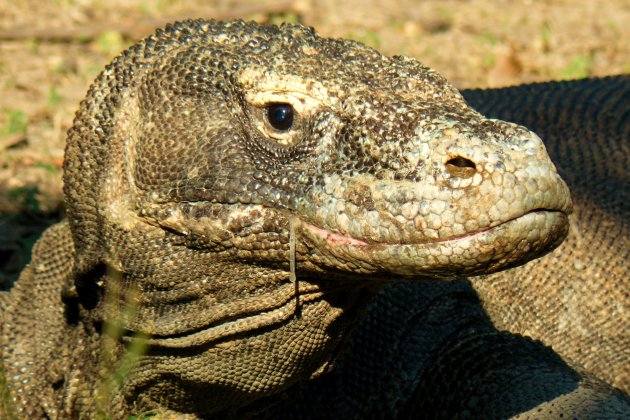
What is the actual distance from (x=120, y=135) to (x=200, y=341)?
0.74m

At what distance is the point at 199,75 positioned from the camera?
341 centimetres

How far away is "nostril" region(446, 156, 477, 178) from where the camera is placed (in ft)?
9.27

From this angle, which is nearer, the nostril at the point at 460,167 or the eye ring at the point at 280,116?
the nostril at the point at 460,167

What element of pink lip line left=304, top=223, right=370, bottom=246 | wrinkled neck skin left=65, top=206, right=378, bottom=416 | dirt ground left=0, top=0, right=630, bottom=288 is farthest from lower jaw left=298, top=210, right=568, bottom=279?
dirt ground left=0, top=0, right=630, bottom=288

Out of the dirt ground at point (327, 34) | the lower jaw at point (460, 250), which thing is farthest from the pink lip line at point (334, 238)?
the dirt ground at point (327, 34)

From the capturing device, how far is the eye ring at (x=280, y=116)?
3223mm

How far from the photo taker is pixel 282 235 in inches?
124

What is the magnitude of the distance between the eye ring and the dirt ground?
3547mm

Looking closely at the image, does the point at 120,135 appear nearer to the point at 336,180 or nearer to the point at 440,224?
the point at 336,180

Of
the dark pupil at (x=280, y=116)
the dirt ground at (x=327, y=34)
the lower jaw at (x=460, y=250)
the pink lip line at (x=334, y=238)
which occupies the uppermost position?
the dirt ground at (x=327, y=34)

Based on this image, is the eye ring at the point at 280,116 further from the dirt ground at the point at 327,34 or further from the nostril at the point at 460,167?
the dirt ground at the point at 327,34

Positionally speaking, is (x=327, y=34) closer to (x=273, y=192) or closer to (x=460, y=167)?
(x=273, y=192)

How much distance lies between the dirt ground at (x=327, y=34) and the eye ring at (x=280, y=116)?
140 inches

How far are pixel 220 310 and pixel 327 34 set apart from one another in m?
6.44
